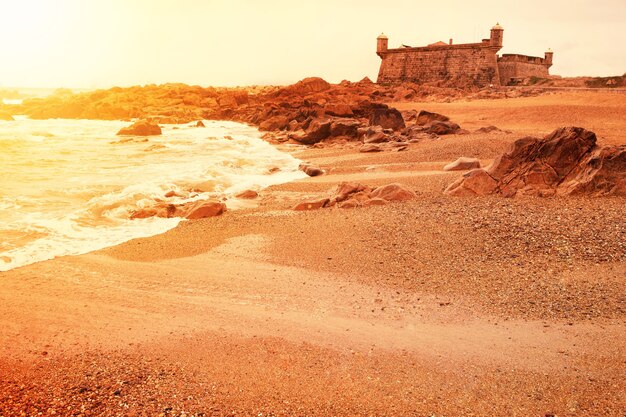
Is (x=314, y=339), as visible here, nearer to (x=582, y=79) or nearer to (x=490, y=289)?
(x=490, y=289)

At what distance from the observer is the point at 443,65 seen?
39.9 meters

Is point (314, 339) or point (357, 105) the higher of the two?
point (357, 105)

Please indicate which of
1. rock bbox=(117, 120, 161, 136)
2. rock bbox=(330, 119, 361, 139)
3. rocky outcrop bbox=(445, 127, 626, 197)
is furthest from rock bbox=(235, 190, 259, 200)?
rock bbox=(117, 120, 161, 136)

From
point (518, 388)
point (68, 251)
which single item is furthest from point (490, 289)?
point (68, 251)

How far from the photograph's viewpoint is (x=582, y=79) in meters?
35.3

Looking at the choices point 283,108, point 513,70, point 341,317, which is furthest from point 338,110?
point 513,70

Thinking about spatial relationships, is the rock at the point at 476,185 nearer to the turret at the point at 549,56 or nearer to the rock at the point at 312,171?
the rock at the point at 312,171

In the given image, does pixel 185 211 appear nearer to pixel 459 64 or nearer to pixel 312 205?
pixel 312 205

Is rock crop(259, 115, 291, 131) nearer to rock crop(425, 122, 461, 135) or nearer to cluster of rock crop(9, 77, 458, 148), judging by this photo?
cluster of rock crop(9, 77, 458, 148)

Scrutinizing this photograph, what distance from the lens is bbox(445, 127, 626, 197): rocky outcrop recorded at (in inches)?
283

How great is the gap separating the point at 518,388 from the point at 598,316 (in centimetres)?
145

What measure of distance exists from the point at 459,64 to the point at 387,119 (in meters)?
22.3

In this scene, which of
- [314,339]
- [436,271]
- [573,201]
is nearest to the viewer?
[314,339]

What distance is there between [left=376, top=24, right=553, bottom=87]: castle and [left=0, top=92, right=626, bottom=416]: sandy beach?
33501 mm
